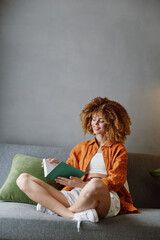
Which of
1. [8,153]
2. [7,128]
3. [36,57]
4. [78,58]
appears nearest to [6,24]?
[36,57]

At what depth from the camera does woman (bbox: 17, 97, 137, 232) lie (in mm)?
1682

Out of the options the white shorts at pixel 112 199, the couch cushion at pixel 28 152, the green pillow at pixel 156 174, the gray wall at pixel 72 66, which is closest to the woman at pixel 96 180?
the white shorts at pixel 112 199

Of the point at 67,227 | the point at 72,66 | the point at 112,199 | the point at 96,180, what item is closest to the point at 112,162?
the point at 112,199

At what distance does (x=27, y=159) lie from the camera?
226 centimetres

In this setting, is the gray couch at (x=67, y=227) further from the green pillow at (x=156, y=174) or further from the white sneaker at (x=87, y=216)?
the green pillow at (x=156, y=174)

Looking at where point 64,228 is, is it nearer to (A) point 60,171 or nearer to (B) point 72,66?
(A) point 60,171

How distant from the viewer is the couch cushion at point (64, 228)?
1554 mm

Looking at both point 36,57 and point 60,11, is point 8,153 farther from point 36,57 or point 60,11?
point 60,11

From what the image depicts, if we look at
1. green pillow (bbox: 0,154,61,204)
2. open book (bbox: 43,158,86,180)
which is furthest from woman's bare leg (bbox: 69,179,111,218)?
green pillow (bbox: 0,154,61,204)

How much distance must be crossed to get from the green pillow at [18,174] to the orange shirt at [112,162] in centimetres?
24

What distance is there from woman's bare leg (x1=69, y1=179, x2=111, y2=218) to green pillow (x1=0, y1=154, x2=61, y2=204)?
51cm

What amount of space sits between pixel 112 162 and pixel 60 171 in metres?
0.44

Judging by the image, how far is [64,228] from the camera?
62.0 inches

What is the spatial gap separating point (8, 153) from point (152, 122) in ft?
4.65
